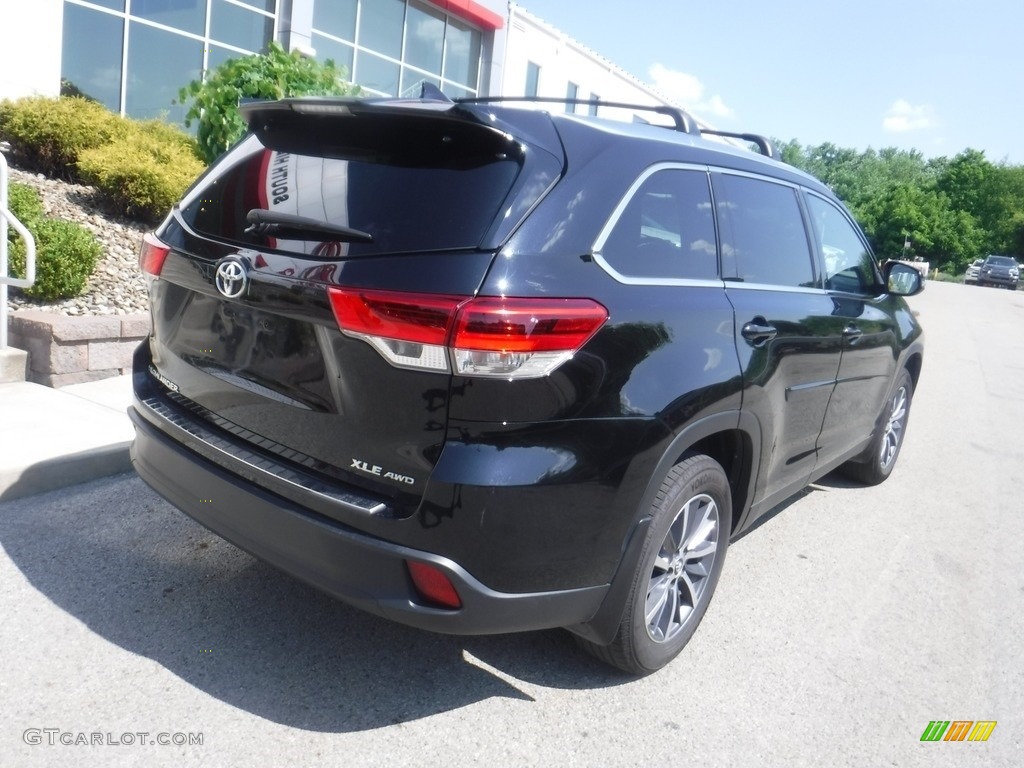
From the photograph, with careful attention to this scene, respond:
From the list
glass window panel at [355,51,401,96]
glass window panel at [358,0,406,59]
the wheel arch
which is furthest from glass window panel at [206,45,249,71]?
the wheel arch

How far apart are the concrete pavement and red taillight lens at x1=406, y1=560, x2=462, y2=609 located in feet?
8.77

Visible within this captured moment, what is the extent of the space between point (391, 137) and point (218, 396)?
3.34ft

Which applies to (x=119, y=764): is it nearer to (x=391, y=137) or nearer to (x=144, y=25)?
(x=391, y=137)

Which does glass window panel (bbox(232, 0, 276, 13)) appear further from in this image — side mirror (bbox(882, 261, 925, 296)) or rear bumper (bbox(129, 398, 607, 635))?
rear bumper (bbox(129, 398, 607, 635))

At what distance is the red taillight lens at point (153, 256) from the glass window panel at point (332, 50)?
1360 centimetres

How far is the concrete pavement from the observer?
4215 mm

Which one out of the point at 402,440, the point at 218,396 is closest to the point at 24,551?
the point at 218,396

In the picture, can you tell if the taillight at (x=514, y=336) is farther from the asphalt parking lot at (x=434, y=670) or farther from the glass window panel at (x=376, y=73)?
the glass window panel at (x=376, y=73)

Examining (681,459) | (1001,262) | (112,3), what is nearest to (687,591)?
(681,459)

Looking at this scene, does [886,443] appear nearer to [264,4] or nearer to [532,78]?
[264,4]

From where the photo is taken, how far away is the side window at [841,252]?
440 centimetres

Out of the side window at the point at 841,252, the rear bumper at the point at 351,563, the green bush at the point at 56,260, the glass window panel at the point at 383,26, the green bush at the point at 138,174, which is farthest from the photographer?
the glass window panel at the point at 383,26

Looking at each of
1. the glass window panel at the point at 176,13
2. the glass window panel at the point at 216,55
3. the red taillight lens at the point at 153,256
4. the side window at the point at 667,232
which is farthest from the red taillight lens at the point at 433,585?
the glass window panel at the point at 216,55

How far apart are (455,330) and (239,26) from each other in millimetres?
14205
